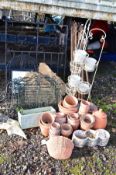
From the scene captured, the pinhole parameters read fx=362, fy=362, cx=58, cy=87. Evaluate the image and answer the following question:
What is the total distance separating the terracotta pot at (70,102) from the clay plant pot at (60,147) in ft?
3.53

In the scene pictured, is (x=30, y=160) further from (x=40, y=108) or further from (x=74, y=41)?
(x=74, y=41)

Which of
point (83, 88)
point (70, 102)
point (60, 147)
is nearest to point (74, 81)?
point (83, 88)

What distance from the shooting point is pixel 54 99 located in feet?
25.4

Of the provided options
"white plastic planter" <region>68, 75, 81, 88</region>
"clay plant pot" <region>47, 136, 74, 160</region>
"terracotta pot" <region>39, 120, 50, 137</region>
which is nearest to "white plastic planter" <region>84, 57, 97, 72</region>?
"white plastic planter" <region>68, 75, 81, 88</region>

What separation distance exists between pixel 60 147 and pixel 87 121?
1.08m

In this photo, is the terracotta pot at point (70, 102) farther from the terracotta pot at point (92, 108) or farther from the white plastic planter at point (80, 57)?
the white plastic planter at point (80, 57)

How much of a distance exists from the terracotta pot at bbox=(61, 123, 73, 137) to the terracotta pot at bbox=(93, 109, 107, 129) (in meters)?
0.56

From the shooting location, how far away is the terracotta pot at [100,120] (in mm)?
7109

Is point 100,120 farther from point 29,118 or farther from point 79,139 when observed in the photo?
point 29,118

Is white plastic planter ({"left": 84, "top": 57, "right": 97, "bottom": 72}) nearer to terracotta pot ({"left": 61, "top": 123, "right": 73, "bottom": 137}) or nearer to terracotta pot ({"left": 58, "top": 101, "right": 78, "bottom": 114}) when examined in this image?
terracotta pot ({"left": 58, "top": 101, "right": 78, "bottom": 114})

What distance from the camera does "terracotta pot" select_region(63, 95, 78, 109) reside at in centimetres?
731

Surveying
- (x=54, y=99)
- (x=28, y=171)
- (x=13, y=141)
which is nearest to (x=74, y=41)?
(x=54, y=99)

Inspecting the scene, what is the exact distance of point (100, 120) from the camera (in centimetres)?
712

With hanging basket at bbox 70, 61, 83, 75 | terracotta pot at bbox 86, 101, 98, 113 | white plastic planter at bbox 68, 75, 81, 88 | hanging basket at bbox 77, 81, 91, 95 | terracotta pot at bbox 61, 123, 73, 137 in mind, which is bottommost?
terracotta pot at bbox 61, 123, 73, 137
